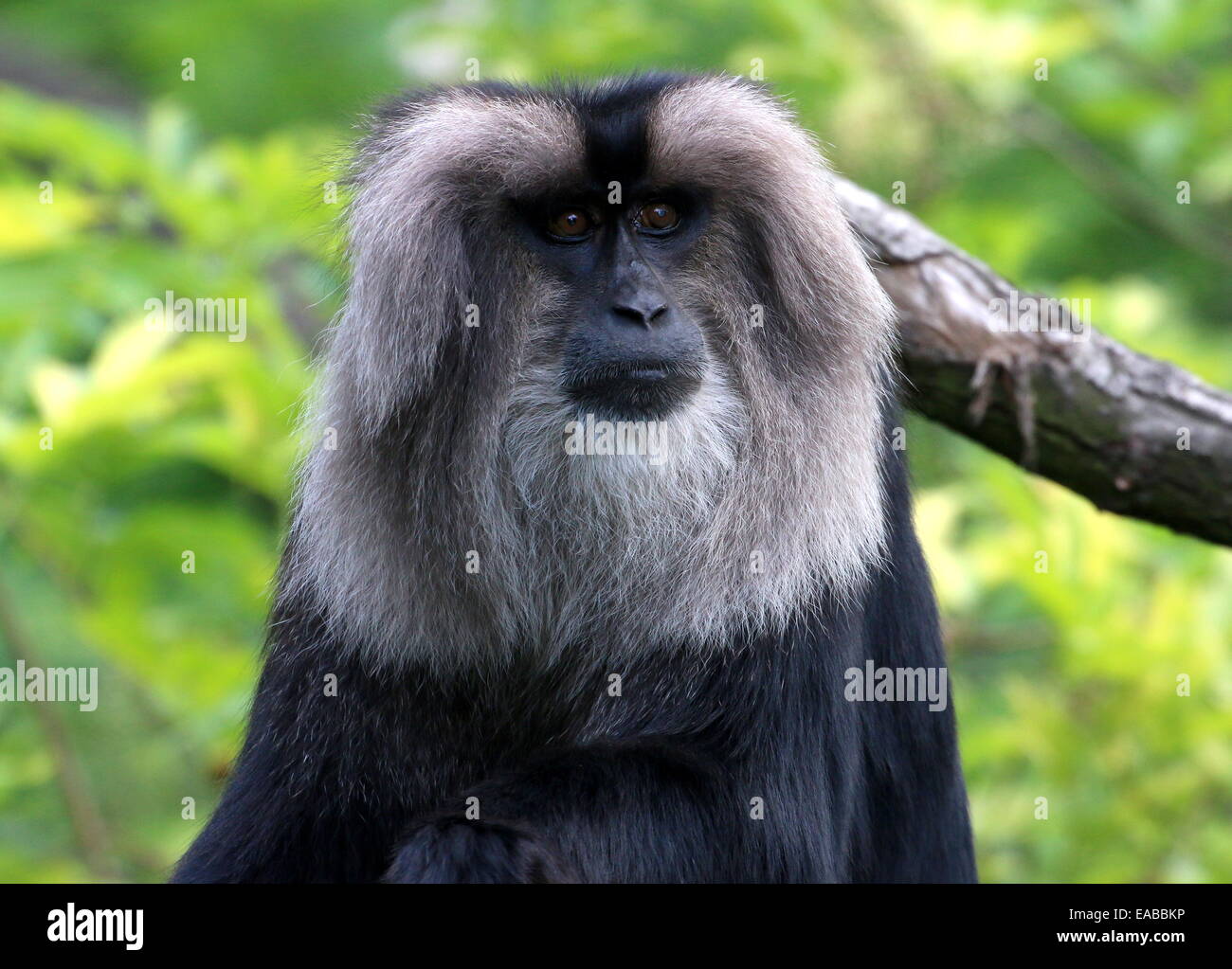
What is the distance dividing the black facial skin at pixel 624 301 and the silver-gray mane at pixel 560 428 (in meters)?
0.05

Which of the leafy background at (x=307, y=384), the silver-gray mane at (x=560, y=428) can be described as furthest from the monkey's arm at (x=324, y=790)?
the leafy background at (x=307, y=384)

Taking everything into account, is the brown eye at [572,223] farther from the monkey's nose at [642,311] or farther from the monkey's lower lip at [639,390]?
the monkey's lower lip at [639,390]

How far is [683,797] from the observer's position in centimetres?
325

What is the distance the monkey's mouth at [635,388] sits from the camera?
3.48 m

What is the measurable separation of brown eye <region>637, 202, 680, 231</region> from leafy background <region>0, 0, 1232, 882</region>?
3.24 feet

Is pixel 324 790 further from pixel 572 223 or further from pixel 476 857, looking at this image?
pixel 572 223

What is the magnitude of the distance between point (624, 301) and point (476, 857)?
51.0 inches

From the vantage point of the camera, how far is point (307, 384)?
16.4 feet

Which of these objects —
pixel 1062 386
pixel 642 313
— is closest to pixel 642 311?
pixel 642 313

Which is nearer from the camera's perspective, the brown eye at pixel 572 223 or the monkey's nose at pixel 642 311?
the monkey's nose at pixel 642 311
